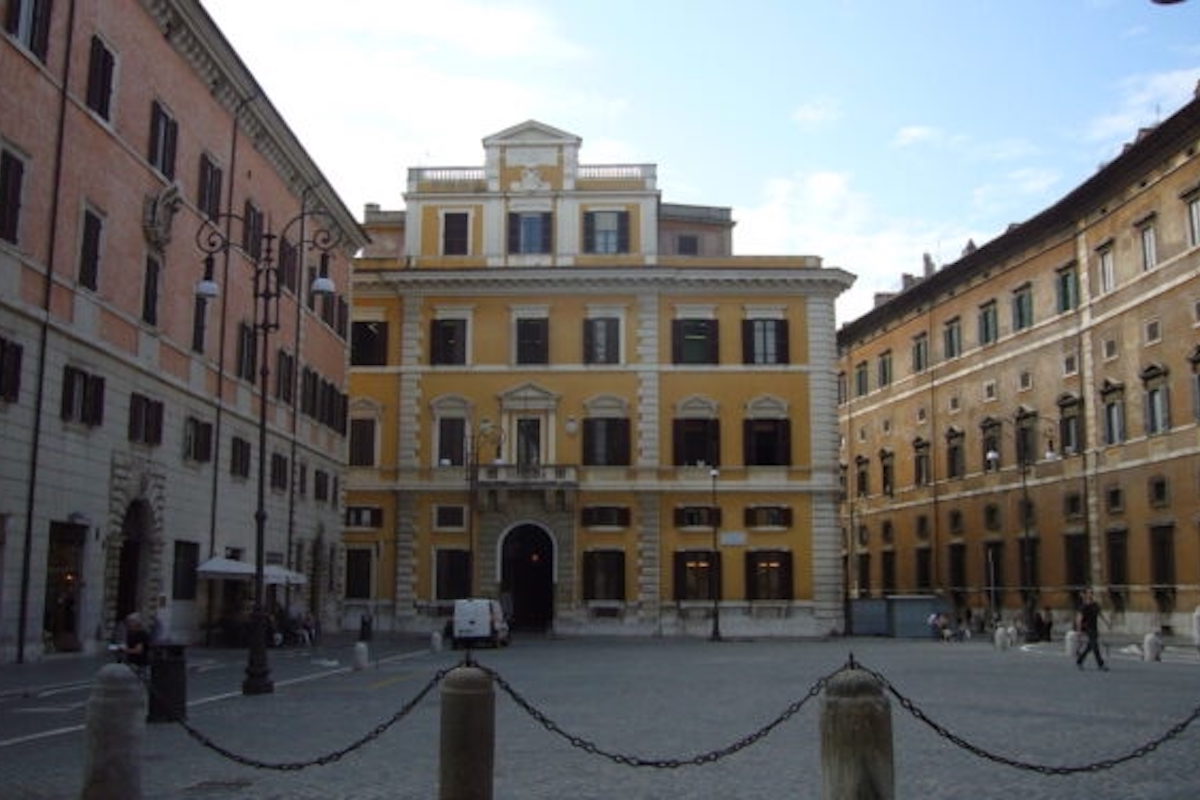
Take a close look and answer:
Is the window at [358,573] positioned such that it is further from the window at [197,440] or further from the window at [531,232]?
the window at [197,440]

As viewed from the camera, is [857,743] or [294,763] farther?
[294,763]

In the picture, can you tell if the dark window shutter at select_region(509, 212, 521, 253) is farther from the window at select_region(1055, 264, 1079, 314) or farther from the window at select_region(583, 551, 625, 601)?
the window at select_region(1055, 264, 1079, 314)

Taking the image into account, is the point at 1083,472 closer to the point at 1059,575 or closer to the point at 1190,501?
the point at 1059,575

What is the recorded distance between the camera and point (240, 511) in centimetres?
3603

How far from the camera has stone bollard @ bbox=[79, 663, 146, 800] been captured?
909 cm

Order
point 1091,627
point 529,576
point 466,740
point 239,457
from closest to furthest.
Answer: point 466,740, point 1091,627, point 239,457, point 529,576

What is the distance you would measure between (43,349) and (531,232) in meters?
30.8

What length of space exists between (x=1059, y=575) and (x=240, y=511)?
103 ft

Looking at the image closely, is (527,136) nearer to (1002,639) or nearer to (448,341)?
(448,341)

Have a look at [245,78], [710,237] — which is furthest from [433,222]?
[245,78]

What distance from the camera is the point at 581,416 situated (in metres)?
52.1

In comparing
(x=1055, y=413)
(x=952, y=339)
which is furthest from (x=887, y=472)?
(x=1055, y=413)

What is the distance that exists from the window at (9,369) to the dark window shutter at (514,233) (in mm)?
31195

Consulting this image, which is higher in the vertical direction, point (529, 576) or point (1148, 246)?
point (1148, 246)
